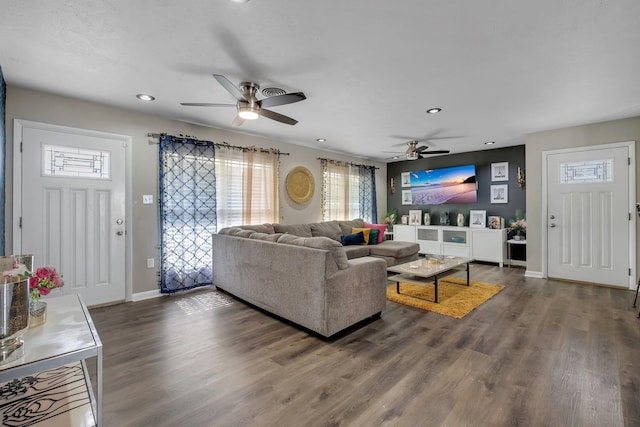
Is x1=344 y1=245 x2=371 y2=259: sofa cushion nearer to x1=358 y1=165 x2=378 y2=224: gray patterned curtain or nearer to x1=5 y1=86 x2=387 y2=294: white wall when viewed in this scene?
x1=358 y1=165 x2=378 y2=224: gray patterned curtain

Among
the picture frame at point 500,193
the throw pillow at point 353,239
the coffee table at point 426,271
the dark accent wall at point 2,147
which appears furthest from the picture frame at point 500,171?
the dark accent wall at point 2,147

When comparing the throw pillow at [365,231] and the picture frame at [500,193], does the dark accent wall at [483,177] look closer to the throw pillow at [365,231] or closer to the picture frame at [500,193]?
the picture frame at [500,193]

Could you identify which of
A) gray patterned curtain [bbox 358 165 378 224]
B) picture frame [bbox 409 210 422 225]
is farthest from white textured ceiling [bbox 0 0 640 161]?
picture frame [bbox 409 210 422 225]

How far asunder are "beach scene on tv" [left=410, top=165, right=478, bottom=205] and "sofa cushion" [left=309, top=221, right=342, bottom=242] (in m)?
2.63

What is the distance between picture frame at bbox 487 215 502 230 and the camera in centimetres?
586

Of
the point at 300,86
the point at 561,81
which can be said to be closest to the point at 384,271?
the point at 300,86

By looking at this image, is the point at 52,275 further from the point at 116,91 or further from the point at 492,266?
the point at 492,266

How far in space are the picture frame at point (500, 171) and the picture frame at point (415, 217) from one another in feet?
5.71

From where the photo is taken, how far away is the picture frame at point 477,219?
20.2 feet

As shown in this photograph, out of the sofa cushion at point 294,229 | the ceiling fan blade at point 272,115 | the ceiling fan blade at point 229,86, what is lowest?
the sofa cushion at point 294,229

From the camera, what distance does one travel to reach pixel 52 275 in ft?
5.51

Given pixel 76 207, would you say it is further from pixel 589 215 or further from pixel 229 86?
→ pixel 589 215

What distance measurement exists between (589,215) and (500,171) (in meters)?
2.01

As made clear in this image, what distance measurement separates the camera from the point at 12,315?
1257 millimetres
